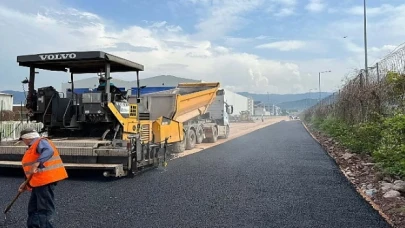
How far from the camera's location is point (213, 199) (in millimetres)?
5730

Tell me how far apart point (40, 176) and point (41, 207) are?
0.30 meters

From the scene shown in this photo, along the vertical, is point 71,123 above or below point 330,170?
above

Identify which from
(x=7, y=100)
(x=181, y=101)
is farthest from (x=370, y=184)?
(x=7, y=100)

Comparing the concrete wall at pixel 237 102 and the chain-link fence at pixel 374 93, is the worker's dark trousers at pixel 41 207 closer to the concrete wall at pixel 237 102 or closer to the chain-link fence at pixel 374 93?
the chain-link fence at pixel 374 93

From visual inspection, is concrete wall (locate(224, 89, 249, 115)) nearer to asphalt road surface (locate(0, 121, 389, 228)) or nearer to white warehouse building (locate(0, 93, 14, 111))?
white warehouse building (locate(0, 93, 14, 111))

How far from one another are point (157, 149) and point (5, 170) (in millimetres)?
3130

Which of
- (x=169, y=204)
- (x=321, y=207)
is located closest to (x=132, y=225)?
(x=169, y=204)

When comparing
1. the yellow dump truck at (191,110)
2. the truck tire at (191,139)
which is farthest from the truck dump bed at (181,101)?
the truck tire at (191,139)

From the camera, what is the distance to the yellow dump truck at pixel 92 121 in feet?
24.3

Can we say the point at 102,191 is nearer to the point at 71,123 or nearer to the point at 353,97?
the point at 71,123

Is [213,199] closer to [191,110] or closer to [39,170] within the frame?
[39,170]

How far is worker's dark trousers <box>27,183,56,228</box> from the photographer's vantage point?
12.6ft

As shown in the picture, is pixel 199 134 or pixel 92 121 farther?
pixel 199 134

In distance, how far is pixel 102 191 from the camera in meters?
6.39
